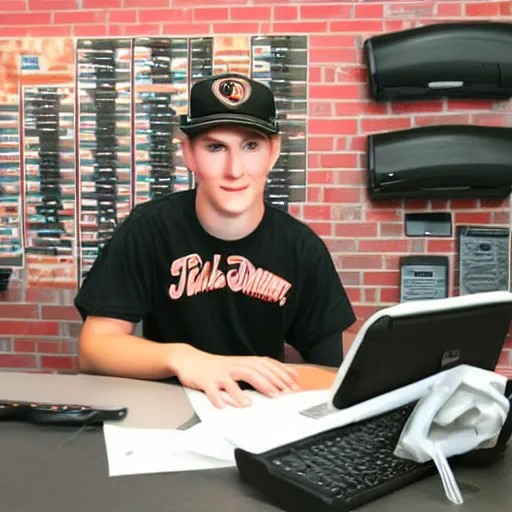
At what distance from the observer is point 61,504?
Answer: 0.71 m

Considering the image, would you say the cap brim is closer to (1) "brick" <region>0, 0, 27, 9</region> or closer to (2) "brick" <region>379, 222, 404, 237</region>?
(2) "brick" <region>379, 222, 404, 237</region>

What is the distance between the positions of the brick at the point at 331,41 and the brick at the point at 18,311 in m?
1.62

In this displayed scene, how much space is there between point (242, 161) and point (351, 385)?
920 mm

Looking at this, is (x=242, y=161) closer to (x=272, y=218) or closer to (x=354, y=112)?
(x=272, y=218)

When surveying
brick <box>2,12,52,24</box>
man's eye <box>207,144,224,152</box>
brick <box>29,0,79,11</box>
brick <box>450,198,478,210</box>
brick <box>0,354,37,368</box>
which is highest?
brick <box>29,0,79,11</box>

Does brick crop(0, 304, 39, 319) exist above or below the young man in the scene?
below

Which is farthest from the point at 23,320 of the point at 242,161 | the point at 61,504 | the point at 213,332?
the point at 61,504

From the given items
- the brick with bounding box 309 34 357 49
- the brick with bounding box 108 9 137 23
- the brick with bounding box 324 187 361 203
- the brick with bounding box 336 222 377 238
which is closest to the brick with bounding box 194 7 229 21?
the brick with bounding box 108 9 137 23

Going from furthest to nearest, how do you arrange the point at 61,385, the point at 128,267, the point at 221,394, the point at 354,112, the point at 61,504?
the point at 354,112
the point at 128,267
the point at 61,385
the point at 221,394
the point at 61,504

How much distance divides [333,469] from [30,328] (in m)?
2.29

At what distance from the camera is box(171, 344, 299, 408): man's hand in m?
1.10

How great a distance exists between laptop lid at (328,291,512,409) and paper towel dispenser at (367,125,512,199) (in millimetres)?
1632

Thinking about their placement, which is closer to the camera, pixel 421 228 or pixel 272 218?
pixel 272 218

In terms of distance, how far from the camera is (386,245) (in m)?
2.64
